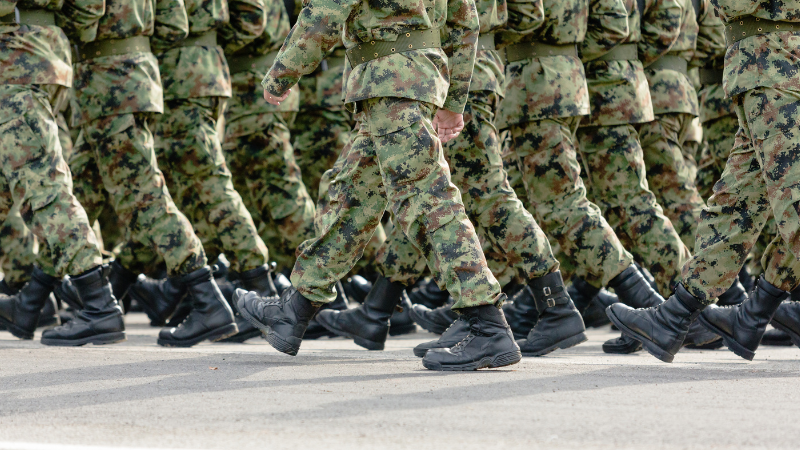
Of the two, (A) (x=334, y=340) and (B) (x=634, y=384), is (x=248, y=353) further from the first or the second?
(B) (x=634, y=384)

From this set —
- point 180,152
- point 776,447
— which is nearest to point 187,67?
point 180,152

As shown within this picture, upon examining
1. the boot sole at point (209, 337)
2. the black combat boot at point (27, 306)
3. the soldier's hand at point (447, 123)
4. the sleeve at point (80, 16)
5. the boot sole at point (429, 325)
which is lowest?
the black combat boot at point (27, 306)

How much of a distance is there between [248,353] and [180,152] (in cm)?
132

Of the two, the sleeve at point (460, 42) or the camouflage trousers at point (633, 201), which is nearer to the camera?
the sleeve at point (460, 42)

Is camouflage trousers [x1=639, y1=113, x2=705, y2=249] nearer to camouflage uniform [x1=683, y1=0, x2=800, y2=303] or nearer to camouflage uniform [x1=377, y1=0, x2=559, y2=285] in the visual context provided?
camouflage uniform [x1=377, y1=0, x2=559, y2=285]

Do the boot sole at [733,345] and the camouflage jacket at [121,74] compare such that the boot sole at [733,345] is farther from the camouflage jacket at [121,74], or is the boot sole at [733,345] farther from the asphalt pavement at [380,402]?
the camouflage jacket at [121,74]

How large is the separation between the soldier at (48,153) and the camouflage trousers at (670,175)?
2.98 m

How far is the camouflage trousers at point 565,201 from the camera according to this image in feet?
15.6

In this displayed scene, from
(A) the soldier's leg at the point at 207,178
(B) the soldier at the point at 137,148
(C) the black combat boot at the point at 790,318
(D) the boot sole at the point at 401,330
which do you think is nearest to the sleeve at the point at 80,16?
(B) the soldier at the point at 137,148

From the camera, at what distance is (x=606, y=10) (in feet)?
16.9

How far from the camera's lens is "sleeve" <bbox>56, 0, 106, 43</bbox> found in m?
4.85

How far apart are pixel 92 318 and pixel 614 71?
289 cm

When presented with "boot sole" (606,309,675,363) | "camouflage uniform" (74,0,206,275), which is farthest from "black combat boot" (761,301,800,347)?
"camouflage uniform" (74,0,206,275)

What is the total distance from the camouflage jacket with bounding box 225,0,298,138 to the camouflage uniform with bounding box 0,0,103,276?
130 centimetres
